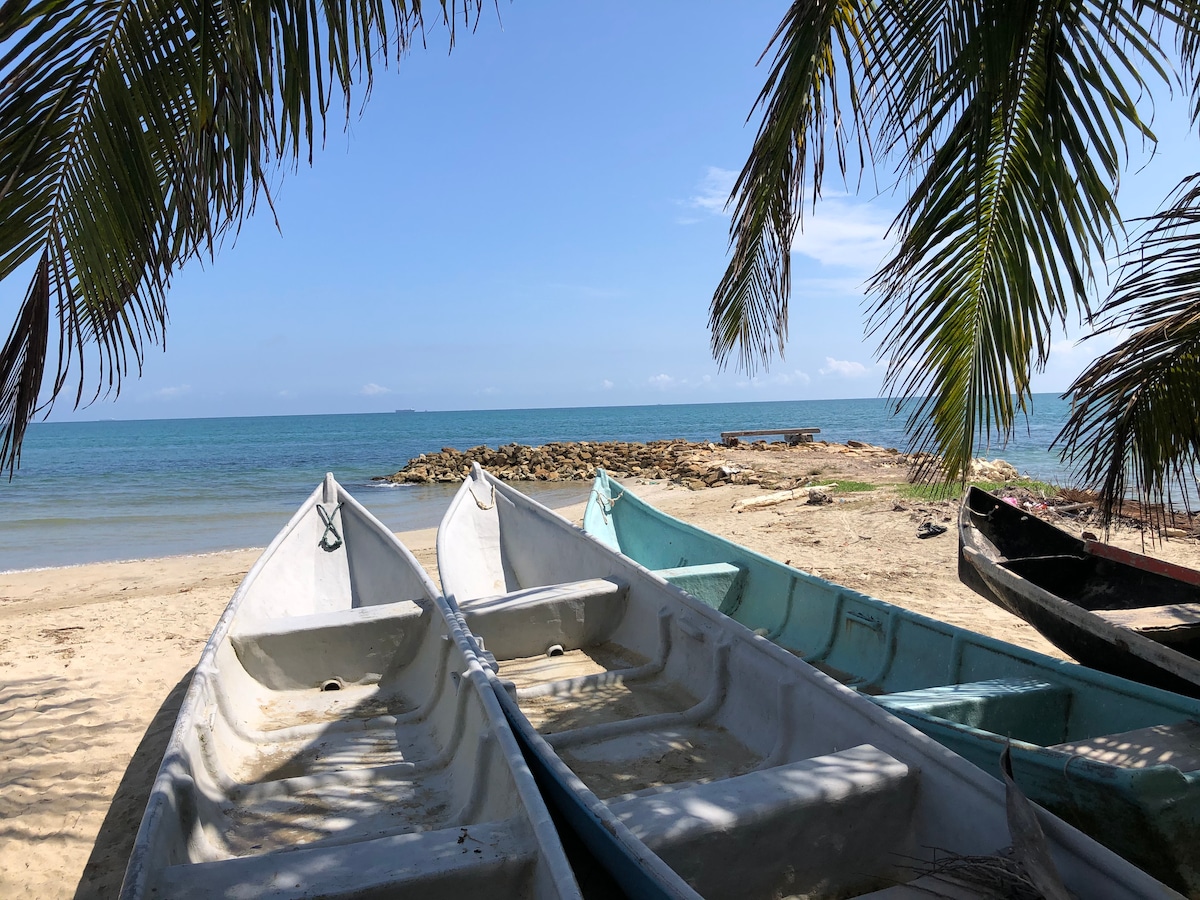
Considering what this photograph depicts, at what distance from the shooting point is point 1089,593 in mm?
5184

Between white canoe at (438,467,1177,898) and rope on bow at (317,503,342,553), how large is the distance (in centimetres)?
236

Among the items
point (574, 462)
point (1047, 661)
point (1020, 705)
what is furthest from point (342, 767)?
point (574, 462)

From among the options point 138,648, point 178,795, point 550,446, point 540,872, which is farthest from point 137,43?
point 550,446

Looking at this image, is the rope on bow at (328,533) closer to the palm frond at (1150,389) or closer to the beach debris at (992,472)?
the palm frond at (1150,389)

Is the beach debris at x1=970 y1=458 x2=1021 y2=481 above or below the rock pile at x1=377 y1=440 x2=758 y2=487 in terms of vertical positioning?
above

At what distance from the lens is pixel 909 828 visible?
7.75 ft

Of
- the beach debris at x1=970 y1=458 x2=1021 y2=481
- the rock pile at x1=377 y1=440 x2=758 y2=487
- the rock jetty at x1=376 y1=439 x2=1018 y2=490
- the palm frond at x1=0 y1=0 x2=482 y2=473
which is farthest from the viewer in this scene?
the rock pile at x1=377 y1=440 x2=758 y2=487

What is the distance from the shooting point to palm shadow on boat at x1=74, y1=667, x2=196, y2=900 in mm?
3213

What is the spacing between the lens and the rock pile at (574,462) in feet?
69.3

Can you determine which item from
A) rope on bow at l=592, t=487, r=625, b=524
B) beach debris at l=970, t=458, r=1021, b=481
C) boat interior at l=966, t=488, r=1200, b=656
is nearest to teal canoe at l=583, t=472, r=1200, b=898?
boat interior at l=966, t=488, r=1200, b=656

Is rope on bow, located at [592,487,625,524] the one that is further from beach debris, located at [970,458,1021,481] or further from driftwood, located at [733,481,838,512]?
beach debris, located at [970,458,1021,481]

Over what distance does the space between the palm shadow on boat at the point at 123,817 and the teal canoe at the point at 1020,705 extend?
11.5ft

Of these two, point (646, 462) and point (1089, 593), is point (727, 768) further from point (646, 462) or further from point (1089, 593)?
point (646, 462)

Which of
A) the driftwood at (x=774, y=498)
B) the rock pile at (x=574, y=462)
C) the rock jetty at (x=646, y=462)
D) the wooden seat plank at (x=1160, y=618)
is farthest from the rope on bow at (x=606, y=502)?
the rock pile at (x=574, y=462)
